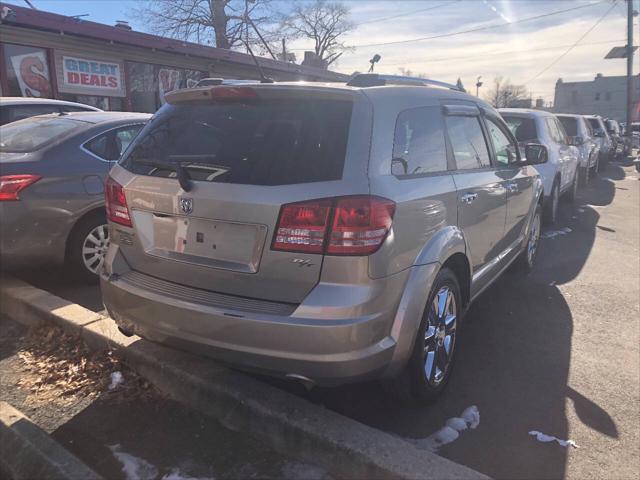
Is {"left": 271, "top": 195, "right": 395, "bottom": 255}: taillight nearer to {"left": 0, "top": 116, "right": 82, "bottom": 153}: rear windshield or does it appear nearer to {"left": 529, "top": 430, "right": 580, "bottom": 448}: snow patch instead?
{"left": 529, "top": 430, "right": 580, "bottom": 448}: snow patch

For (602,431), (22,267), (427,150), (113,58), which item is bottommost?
(602,431)

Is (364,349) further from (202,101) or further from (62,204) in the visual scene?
(62,204)

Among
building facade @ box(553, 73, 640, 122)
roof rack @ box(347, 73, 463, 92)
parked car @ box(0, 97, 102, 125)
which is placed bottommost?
roof rack @ box(347, 73, 463, 92)

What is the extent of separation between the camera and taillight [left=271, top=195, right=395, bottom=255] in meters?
2.43

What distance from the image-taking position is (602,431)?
3002 millimetres

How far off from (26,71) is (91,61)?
5.65 ft

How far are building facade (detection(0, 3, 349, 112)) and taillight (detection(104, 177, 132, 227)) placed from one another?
27.0ft

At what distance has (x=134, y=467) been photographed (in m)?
2.62

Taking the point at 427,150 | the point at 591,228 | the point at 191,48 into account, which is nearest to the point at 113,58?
the point at 191,48

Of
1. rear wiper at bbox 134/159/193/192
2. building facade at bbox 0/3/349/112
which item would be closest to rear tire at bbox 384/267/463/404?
rear wiper at bbox 134/159/193/192

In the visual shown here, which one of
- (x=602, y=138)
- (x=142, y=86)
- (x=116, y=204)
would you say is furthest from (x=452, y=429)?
(x=602, y=138)

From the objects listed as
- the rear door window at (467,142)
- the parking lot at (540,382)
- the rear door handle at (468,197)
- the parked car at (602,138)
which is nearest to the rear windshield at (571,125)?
the parked car at (602,138)

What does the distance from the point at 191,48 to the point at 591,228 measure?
477 inches

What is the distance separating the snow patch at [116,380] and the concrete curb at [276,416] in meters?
0.11
